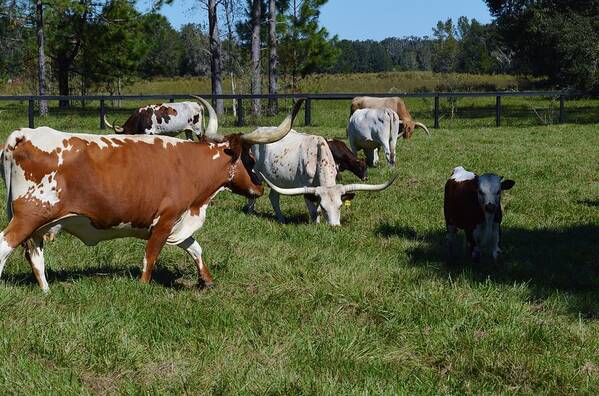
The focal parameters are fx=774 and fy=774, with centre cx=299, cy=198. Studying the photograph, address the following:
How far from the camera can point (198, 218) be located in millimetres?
6414

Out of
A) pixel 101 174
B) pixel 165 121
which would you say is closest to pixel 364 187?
pixel 101 174

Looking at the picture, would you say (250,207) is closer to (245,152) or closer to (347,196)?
(347,196)

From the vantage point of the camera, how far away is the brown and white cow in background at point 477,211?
7504 millimetres

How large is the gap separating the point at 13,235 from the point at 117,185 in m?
0.84

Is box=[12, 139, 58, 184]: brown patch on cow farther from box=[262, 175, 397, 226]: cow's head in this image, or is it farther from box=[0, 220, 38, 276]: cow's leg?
box=[262, 175, 397, 226]: cow's head

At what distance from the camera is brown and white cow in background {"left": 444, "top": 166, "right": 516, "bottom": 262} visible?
24.6 ft

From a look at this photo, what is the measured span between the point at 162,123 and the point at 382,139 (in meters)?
5.33

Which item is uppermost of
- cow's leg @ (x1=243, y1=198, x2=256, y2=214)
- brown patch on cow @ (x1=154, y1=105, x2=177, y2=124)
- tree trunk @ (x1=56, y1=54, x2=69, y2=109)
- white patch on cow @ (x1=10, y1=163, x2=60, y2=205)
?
tree trunk @ (x1=56, y1=54, x2=69, y2=109)

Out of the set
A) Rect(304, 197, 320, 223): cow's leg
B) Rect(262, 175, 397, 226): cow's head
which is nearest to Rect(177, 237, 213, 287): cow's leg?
Rect(262, 175, 397, 226): cow's head

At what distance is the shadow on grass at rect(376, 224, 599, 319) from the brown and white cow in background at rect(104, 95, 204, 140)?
9.20 m

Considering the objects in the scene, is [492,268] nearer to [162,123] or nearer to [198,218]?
[198,218]

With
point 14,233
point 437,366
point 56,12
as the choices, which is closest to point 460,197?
point 437,366

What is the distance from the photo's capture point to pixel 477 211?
7.70 metres

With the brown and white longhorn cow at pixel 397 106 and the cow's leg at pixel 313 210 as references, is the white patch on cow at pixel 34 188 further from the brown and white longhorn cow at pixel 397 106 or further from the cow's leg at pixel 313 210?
the brown and white longhorn cow at pixel 397 106
